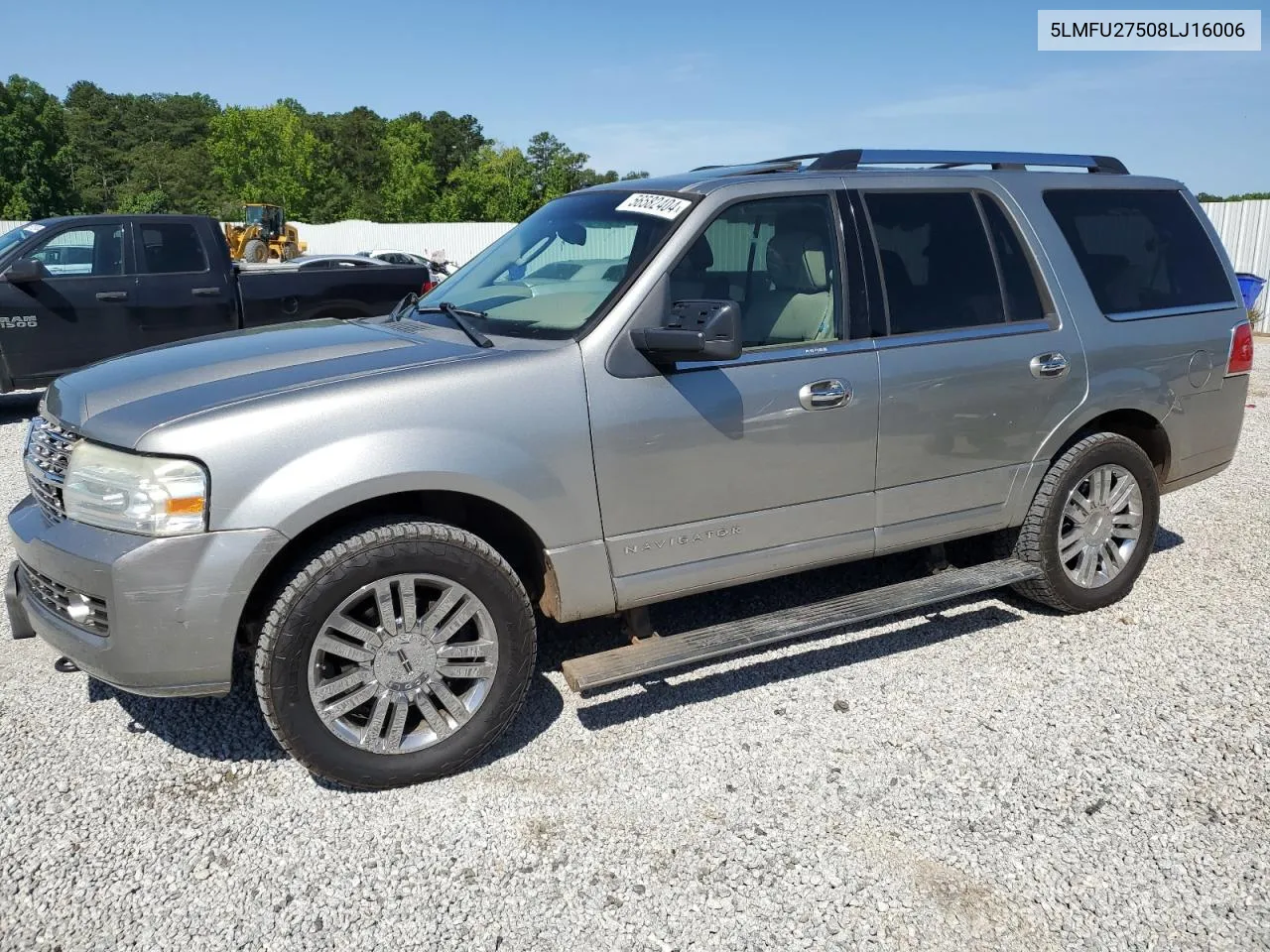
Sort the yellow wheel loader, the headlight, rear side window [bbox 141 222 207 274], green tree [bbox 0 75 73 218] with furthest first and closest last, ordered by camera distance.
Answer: green tree [bbox 0 75 73 218]
the yellow wheel loader
rear side window [bbox 141 222 207 274]
the headlight

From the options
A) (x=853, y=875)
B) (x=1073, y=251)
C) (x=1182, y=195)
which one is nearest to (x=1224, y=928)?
Result: (x=853, y=875)

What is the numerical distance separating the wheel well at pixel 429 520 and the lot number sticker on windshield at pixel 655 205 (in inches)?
51.7

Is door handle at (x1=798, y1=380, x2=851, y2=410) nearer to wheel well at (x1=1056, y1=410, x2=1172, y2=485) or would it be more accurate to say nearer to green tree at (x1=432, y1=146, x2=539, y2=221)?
wheel well at (x1=1056, y1=410, x2=1172, y2=485)

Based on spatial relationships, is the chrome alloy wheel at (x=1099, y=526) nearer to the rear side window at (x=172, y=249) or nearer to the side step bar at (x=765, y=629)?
the side step bar at (x=765, y=629)

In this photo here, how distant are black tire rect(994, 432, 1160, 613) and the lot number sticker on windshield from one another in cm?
214

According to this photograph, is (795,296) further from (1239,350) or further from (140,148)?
(140,148)

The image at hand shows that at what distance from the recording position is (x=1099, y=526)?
4.67 metres

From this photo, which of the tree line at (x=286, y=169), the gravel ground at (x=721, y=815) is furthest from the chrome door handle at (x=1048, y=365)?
the tree line at (x=286, y=169)

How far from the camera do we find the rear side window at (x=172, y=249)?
31.8ft

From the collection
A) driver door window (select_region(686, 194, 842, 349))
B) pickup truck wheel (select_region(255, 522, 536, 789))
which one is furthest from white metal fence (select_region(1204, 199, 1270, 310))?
pickup truck wheel (select_region(255, 522, 536, 789))

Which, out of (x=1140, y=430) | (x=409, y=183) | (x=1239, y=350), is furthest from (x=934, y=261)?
(x=409, y=183)

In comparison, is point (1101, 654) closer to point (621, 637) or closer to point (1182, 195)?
point (621, 637)

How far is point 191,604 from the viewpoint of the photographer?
2918 millimetres

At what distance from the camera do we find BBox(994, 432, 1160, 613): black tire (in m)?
4.46
